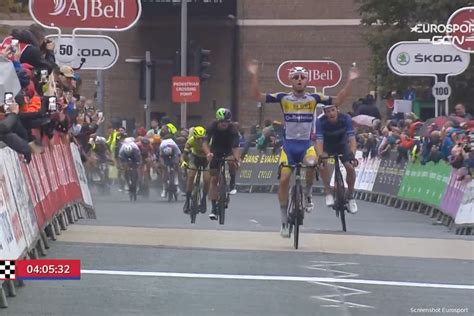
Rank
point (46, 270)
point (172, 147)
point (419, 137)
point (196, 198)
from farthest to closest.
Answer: point (172, 147) → point (419, 137) → point (196, 198) → point (46, 270)

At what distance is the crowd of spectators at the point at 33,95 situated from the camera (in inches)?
485

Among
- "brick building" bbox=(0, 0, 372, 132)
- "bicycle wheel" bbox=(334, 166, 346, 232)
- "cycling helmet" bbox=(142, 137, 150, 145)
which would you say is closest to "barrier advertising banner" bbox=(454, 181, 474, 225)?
"bicycle wheel" bbox=(334, 166, 346, 232)

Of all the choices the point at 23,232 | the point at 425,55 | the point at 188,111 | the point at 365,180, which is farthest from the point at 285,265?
the point at 188,111

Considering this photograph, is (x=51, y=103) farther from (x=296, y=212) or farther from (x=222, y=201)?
(x=222, y=201)

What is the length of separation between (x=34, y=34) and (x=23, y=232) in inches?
189

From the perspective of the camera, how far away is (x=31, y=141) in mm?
14062

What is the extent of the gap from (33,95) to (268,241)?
355cm

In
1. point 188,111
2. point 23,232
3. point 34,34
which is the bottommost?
point 188,111

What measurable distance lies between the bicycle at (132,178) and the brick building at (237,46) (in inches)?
956

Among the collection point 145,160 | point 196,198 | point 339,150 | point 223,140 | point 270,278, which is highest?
point 339,150

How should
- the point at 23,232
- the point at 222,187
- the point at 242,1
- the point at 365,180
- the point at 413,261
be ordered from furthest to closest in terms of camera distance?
the point at 242,1 → the point at 365,180 → the point at 222,187 → the point at 413,261 → the point at 23,232

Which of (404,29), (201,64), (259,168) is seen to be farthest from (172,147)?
(404,29)

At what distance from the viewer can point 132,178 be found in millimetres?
29281

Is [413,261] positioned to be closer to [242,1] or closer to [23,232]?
[23,232]
